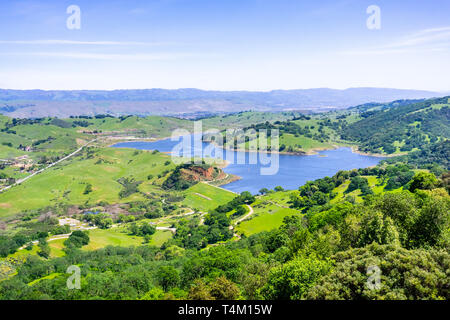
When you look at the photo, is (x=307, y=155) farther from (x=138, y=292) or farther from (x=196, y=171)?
(x=138, y=292)

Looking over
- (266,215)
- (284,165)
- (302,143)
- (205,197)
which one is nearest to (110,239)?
(266,215)

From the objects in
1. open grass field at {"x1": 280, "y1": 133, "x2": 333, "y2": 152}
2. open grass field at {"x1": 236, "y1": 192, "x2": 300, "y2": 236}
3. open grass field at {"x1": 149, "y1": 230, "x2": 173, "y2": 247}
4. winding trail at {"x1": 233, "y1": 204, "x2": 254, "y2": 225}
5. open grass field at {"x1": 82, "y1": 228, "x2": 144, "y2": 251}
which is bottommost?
open grass field at {"x1": 149, "y1": 230, "x2": 173, "y2": 247}

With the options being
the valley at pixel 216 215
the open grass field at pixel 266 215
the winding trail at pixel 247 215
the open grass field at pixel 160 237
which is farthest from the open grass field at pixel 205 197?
the open grass field at pixel 160 237

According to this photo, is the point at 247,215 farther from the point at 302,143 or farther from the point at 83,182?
the point at 302,143

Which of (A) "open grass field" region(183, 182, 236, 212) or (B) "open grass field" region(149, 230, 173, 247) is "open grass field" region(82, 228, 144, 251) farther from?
(A) "open grass field" region(183, 182, 236, 212)

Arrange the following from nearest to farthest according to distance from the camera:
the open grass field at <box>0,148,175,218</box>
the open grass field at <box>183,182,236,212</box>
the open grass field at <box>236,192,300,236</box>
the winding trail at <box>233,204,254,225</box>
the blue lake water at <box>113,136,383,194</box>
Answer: the open grass field at <box>236,192,300,236</box>
the winding trail at <box>233,204,254,225</box>
the open grass field at <box>183,182,236,212</box>
the open grass field at <box>0,148,175,218</box>
the blue lake water at <box>113,136,383,194</box>

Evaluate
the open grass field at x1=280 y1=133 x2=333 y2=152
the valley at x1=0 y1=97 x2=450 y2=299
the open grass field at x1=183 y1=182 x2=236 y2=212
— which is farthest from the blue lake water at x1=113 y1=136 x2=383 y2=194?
the open grass field at x1=183 y1=182 x2=236 y2=212

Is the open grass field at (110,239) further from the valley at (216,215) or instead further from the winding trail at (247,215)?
the winding trail at (247,215)
